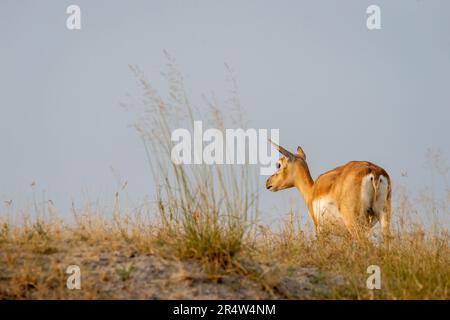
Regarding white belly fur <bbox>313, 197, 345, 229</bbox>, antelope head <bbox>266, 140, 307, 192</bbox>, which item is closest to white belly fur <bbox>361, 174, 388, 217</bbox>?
white belly fur <bbox>313, 197, 345, 229</bbox>

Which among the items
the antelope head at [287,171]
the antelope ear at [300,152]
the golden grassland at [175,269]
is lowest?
the golden grassland at [175,269]

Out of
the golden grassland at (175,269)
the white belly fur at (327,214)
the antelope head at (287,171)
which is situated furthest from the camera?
the antelope head at (287,171)

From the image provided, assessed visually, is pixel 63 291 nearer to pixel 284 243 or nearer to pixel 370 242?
pixel 284 243

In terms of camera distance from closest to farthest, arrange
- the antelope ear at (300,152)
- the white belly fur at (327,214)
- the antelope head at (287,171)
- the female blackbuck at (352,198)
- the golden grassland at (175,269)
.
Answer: the golden grassland at (175,269)
the female blackbuck at (352,198)
the white belly fur at (327,214)
the antelope head at (287,171)
the antelope ear at (300,152)

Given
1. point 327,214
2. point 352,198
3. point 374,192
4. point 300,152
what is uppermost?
point 300,152

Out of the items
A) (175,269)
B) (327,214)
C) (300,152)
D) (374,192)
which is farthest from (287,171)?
(175,269)

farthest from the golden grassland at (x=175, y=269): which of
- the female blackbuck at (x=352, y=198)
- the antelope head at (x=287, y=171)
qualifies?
the antelope head at (x=287, y=171)

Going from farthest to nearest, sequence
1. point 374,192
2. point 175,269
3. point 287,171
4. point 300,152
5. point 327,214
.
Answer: point 300,152, point 287,171, point 327,214, point 374,192, point 175,269

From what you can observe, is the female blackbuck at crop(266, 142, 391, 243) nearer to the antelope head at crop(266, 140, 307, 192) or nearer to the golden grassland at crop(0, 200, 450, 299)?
the antelope head at crop(266, 140, 307, 192)

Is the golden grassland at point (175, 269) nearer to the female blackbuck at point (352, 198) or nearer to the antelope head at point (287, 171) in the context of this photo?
the female blackbuck at point (352, 198)

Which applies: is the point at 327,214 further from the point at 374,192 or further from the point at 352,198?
the point at 374,192

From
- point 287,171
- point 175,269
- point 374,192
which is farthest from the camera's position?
point 287,171

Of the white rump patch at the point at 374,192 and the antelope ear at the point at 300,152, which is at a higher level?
the antelope ear at the point at 300,152
